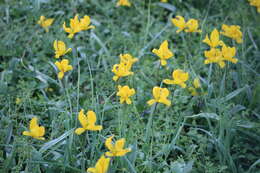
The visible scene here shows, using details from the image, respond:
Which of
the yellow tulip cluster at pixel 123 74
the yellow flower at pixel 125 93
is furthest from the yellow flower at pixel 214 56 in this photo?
the yellow flower at pixel 125 93

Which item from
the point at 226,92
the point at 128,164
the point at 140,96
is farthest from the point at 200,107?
the point at 128,164

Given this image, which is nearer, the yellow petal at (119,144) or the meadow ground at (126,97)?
the yellow petal at (119,144)

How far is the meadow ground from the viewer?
1750mm

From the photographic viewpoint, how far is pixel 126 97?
168cm

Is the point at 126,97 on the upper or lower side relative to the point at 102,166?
upper

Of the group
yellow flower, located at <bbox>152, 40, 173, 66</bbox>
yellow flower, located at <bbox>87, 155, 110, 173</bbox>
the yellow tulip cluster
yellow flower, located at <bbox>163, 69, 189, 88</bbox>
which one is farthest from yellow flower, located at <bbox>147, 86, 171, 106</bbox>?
yellow flower, located at <bbox>87, 155, 110, 173</bbox>

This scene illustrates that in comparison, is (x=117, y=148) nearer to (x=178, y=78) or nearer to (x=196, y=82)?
(x=178, y=78)

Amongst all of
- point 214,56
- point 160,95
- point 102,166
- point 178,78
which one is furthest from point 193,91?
point 102,166

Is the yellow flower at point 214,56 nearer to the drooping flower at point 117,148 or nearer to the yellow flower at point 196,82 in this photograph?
the yellow flower at point 196,82

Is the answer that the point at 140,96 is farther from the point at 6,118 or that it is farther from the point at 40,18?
the point at 40,18

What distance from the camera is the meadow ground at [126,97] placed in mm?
1750

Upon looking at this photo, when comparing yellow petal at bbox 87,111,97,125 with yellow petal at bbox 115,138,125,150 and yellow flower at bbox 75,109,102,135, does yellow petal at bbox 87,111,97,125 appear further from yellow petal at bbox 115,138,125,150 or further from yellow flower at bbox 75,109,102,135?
yellow petal at bbox 115,138,125,150

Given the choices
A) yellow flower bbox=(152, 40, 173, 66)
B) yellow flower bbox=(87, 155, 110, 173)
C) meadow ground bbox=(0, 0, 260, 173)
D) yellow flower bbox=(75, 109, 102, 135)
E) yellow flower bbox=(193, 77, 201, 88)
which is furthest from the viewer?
yellow flower bbox=(193, 77, 201, 88)

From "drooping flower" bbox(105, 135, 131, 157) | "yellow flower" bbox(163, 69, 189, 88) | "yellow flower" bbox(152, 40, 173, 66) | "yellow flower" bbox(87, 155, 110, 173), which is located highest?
"yellow flower" bbox(152, 40, 173, 66)
